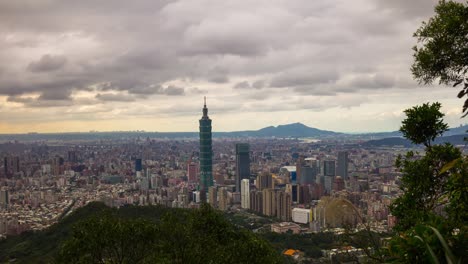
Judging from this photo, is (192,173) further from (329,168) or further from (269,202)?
(269,202)

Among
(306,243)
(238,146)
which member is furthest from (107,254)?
(238,146)

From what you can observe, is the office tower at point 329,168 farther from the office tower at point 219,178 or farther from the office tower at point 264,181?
the office tower at point 219,178

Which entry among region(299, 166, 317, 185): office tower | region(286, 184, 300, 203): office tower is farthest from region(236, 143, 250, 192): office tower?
region(286, 184, 300, 203): office tower

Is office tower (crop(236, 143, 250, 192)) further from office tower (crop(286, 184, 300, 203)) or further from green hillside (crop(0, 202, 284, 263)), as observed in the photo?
green hillside (crop(0, 202, 284, 263))

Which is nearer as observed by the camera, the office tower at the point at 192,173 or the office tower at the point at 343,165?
the office tower at the point at 343,165

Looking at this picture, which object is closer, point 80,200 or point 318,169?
point 80,200

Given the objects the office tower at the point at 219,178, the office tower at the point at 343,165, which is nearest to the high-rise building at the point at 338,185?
the office tower at the point at 343,165

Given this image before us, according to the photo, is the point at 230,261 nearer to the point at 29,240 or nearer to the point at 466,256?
the point at 466,256
